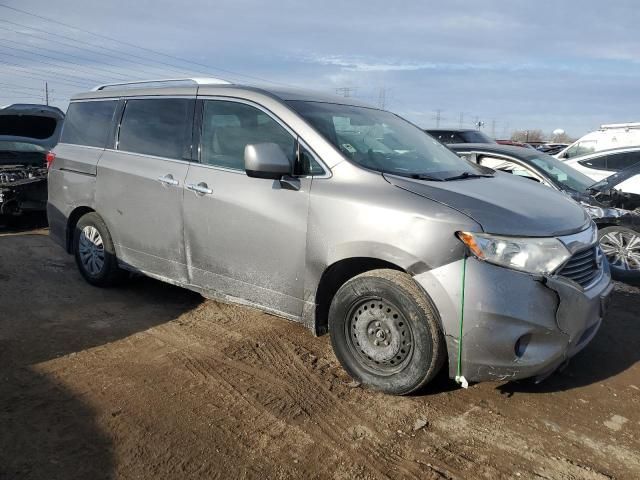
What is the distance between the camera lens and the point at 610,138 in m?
15.4

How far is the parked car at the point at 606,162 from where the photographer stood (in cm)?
1001

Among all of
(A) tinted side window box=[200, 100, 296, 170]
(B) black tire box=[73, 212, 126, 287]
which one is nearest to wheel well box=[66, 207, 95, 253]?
(B) black tire box=[73, 212, 126, 287]

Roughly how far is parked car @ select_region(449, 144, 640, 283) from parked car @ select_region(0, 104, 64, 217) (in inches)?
250

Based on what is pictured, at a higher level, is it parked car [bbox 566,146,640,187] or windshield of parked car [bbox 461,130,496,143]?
windshield of parked car [bbox 461,130,496,143]

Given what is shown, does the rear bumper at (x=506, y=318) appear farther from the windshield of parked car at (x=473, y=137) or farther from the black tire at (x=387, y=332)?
the windshield of parked car at (x=473, y=137)

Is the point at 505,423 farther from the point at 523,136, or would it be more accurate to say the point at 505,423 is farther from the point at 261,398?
the point at 523,136

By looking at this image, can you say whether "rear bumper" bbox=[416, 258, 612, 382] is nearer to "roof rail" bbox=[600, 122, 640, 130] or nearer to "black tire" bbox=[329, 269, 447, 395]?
"black tire" bbox=[329, 269, 447, 395]

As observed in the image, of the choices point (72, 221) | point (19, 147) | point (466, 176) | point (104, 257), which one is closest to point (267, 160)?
point (466, 176)

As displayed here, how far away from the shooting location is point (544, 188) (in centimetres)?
441

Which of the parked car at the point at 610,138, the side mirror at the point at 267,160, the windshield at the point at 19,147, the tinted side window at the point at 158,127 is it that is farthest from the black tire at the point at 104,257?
the parked car at the point at 610,138

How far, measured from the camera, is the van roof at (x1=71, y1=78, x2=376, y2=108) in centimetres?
440

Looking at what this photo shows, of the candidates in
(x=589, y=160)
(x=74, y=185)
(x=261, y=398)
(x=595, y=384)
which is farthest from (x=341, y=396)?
(x=589, y=160)

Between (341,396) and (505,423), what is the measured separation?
1015mm

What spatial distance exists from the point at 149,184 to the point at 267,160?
1.55 m
